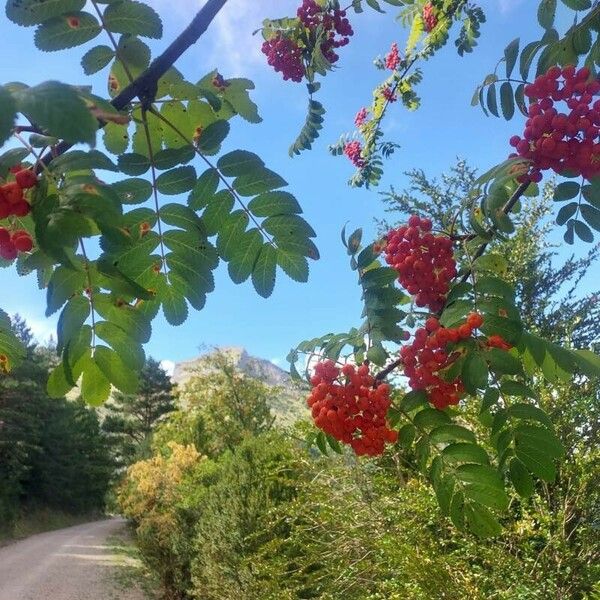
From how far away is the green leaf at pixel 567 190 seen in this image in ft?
5.18

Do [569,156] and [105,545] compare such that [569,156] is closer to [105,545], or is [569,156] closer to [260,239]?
[260,239]

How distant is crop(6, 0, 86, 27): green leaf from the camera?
0.98 meters

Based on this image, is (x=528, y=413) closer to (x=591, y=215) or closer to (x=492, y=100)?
(x=591, y=215)

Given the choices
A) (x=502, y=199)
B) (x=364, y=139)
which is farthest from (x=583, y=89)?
(x=364, y=139)

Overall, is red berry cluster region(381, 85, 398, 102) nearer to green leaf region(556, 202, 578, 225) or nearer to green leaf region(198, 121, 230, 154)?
green leaf region(556, 202, 578, 225)

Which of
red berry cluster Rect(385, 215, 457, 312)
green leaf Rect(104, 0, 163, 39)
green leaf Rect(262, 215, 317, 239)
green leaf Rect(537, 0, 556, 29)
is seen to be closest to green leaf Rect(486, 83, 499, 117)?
green leaf Rect(537, 0, 556, 29)

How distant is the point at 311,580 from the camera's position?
5.36m

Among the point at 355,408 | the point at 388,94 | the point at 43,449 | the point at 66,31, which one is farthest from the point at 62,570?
the point at 43,449

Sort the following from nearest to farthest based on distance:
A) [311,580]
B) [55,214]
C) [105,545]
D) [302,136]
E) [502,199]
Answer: [55,214] < [502,199] < [302,136] < [311,580] < [105,545]

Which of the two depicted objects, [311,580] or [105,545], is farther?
[105,545]

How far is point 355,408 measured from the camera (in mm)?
1485

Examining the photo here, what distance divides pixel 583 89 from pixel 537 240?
20.4ft

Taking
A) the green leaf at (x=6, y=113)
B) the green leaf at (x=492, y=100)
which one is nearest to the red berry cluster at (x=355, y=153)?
the green leaf at (x=492, y=100)

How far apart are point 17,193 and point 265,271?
570 mm
